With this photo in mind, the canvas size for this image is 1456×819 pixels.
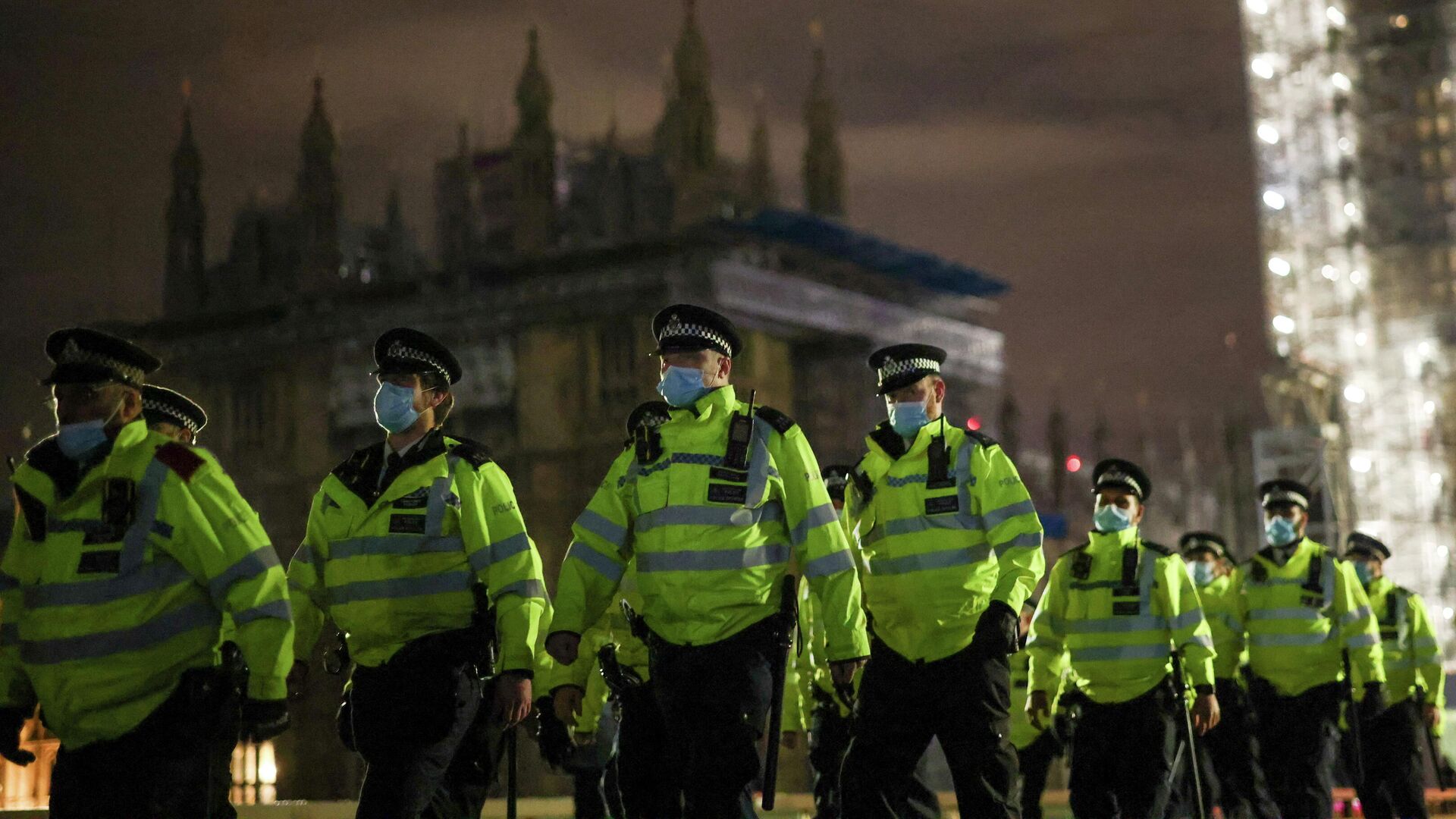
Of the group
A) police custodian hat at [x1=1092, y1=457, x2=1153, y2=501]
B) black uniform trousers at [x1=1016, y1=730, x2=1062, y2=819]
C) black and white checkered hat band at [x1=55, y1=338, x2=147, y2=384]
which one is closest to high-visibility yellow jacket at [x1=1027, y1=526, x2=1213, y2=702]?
police custodian hat at [x1=1092, y1=457, x2=1153, y2=501]

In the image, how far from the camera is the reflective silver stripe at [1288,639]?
11188 mm

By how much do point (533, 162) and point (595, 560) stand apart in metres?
60.4

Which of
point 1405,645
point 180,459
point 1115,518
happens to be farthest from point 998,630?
point 1405,645

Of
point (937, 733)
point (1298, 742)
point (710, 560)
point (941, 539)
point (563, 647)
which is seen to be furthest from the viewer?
point (1298, 742)

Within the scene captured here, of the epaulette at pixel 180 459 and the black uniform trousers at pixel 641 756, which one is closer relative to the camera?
the epaulette at pixel 180 459

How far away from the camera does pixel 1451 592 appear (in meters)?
31.8

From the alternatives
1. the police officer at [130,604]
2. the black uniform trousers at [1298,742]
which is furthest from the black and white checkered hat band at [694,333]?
the black uniform trousers at [1298,742]

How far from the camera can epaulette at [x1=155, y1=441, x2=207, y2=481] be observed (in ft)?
17.2

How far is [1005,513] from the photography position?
23.7ft

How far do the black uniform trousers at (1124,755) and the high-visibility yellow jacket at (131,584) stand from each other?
16.9 feet

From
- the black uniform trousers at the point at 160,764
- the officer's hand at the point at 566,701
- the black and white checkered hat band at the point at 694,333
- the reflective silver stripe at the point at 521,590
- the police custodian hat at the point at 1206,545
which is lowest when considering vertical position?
the black uniform trousers at the point at 160,764

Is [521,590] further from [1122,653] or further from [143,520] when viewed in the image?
[1122,653]

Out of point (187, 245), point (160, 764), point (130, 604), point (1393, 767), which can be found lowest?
point (1393, 767)

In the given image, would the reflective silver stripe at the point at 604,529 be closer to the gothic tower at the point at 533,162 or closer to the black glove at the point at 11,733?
the black glove at the point at 11,733
